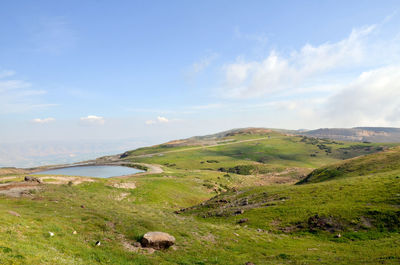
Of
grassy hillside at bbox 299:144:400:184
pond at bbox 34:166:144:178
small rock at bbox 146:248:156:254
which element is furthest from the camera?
pond at bbox 34:166:144:178

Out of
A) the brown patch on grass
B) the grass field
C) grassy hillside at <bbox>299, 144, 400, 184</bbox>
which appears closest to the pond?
the brown patch on grass

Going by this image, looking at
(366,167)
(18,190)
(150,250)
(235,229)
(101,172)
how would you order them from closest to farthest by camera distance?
(150,250)
(235,229)
(18,190)
(366,167)
(101,172)

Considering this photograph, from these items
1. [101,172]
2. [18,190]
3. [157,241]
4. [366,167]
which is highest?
[366,167]

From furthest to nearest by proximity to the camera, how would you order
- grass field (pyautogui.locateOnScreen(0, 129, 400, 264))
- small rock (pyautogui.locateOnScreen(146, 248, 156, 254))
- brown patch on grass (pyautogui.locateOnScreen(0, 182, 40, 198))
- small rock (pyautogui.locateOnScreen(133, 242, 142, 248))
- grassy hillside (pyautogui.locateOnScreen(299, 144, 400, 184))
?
1. grassy hillside (pyautogui.locateOnScreen(299, 144, 400, 184))
2. brown patch on grass (pyautogui.locateOnScreen(0, 182, 40, 198))
3. small rock (pyautogui.locateOnScreen(133, 242, 142, 248))
4. small rock (pyautogui.locateOnScreen(146, 248, 156, 254))
5. grass field (pyautogui.locateOnScreen(0, 129, 400, 264))

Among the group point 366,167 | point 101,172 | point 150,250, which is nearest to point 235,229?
point 150,250

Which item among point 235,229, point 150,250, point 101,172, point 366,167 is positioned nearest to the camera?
point 150,250

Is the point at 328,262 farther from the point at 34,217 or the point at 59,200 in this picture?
the point at 59,200

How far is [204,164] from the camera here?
173 metres

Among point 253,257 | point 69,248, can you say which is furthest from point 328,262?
point 69,248

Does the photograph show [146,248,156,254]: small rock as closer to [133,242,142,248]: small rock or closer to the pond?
[133,242,142,248]: small rock

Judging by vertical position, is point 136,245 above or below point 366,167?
below

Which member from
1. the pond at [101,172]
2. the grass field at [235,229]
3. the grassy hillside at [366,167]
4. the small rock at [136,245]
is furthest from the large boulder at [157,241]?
the pond at [101,172]

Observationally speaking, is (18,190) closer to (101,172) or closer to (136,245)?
(136,245)

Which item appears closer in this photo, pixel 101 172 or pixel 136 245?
pixel 136 245
